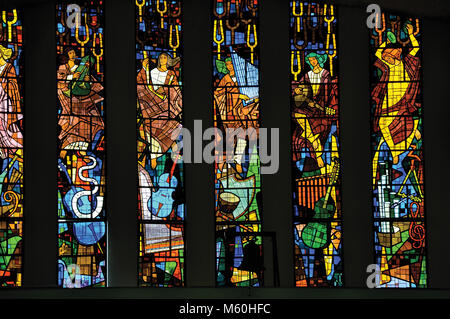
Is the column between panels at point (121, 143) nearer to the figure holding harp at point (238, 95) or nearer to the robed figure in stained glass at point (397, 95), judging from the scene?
the figure holding harp at point (238, 95)

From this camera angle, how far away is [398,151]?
423 inches

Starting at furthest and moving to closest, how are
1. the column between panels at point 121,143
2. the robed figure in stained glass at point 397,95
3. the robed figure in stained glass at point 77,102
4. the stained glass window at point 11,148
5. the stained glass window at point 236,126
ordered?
A: the robed figure in stained glass at point 397,95 < the stained glass window at point 236,126 < the robed figure in stained glass at point 77,102 < the column between panels at point 121,143 < the stained glass window at point 11,148

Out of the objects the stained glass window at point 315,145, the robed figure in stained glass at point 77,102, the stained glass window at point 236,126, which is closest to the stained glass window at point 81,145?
the robed figure in stained glass at point 77,102

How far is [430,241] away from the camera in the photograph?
Answer: 1047cm

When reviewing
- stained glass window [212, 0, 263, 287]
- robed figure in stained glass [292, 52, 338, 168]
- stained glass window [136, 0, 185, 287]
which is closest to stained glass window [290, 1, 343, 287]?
robed figure in stained glass [292, 52, 338, 168]

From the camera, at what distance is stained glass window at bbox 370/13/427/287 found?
34.8ft

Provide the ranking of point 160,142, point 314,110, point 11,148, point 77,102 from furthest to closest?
point 314,110 → point 160,142 → point 77,102 → point 11,148

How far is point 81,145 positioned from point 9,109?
92 cm

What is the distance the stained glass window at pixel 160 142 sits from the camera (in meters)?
10.6

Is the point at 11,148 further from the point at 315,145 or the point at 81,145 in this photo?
the point at 315,145

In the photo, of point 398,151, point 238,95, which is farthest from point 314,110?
point 398,151

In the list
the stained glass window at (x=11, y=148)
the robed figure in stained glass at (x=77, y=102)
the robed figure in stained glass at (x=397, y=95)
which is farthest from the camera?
the robed figure in stained glass at (x=397, y=95)

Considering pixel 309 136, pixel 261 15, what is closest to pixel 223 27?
pixel 261 15

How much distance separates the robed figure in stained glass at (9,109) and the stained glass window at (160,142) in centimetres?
140
